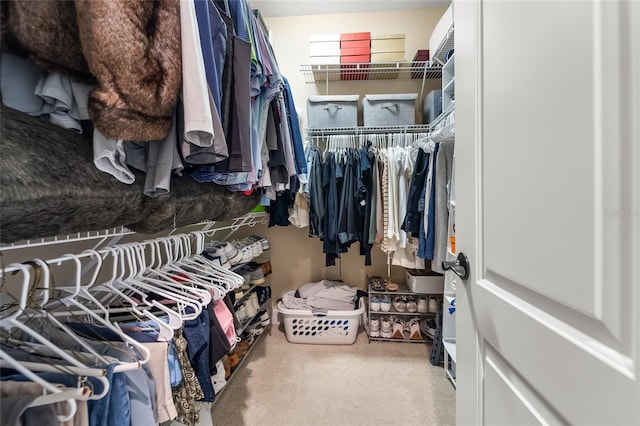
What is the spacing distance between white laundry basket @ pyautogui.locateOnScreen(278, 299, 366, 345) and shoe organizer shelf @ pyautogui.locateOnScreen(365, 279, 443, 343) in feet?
0.50

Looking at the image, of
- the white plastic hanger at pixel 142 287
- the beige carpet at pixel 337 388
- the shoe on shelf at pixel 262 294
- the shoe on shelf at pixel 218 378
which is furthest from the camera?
the shoe on shelf at pixel 262 294

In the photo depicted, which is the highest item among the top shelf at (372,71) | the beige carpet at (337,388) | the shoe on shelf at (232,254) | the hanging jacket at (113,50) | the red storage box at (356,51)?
the red storage box at (356,51)

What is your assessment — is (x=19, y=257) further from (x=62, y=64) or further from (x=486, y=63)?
(x=486, y=63)

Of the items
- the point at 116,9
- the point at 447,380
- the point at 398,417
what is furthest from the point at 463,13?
the point at 447,380

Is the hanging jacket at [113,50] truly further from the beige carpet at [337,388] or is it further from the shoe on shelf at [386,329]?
the shoe on shelf at [386,329]

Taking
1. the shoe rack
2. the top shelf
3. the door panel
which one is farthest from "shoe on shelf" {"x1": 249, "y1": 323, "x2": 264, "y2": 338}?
the top shelf

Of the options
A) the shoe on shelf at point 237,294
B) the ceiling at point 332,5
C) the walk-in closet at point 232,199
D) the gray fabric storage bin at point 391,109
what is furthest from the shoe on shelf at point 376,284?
the ceiling at point 332,5

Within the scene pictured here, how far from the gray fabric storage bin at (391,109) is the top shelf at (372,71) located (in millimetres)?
244

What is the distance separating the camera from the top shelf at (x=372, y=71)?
2.19 metres

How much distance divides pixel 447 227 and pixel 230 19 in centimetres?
161

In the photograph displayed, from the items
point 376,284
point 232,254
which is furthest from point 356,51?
point 376,284

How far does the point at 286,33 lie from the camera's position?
2.48 m

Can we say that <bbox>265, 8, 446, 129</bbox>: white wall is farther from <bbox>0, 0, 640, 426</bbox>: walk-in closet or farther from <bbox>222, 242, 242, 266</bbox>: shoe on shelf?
<bbox>222, 242, 242, 266</bbox>: shoe on shelf

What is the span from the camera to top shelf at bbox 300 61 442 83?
2.19 metres
